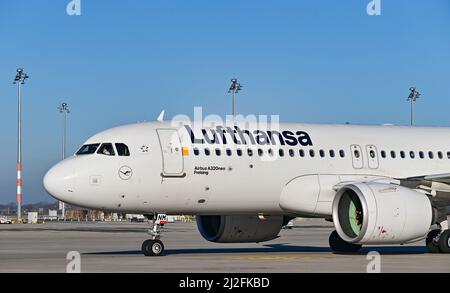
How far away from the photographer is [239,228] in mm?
29188

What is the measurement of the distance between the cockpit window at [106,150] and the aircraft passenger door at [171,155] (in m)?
1.43

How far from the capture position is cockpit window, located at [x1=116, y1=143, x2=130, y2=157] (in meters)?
26.1

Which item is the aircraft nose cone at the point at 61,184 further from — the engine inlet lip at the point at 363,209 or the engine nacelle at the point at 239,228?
the engine inlet lip at the point at 363,209

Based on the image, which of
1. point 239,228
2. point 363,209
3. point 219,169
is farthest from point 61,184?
point 363,209

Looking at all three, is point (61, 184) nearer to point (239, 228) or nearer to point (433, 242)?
point (239, 228)

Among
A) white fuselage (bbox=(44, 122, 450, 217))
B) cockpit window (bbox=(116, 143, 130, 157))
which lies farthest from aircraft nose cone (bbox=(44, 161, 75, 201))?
cockpit window (bbox=(116, 143, 130, 157))

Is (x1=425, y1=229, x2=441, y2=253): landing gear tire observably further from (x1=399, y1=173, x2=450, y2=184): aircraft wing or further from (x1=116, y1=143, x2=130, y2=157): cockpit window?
(x1=116, y1=143, x2=130, y2=157): cockpit window

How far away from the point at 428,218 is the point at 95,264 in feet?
31.6

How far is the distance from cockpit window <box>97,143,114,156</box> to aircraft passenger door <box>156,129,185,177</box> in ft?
4.68

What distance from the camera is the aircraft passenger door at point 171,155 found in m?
26.2

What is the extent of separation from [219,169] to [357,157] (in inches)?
191
